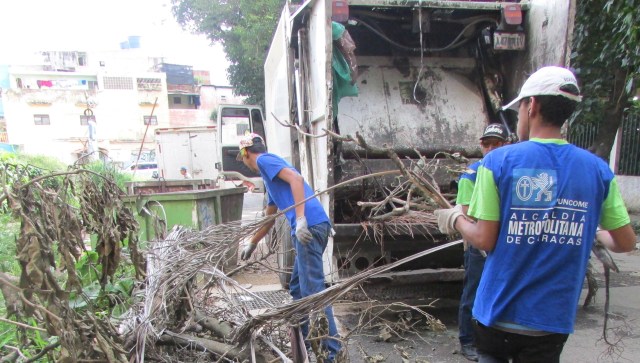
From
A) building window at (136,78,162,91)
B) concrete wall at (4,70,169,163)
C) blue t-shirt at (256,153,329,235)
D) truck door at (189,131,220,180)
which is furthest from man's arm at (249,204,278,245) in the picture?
building window at (136,78,162,91)

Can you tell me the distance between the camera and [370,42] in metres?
4.52

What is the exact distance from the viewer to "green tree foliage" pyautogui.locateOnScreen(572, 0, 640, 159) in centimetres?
454

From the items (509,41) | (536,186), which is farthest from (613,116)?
(536,186)

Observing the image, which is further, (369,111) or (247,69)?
(247,69)

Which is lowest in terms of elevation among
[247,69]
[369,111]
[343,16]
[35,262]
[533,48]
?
[35,262]

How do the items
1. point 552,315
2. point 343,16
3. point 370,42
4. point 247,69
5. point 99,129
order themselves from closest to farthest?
1. point 552,315
2. point 343,16
3. point 370,42
4. point 247,69
5. point 99,129

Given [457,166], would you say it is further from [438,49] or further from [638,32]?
[638,32]

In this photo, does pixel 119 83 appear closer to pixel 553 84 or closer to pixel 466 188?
pixel 466 188

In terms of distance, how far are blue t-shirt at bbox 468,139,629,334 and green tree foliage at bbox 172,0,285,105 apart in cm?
1230

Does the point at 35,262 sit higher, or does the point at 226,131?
the point at 226,131

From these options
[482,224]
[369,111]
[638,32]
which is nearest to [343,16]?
[369,111]

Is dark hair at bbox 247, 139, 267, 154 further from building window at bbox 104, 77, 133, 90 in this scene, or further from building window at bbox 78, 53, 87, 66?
building window at bbox 78, 53, 87, 66

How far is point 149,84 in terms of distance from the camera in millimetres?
31156

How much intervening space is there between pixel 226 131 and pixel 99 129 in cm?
2191
